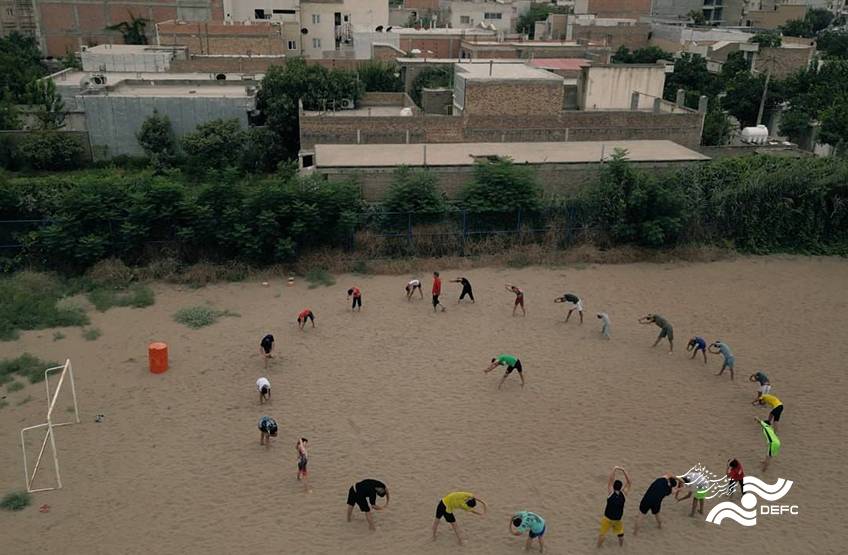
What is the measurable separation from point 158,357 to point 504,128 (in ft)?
57.6

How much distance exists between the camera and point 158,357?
52.6ft

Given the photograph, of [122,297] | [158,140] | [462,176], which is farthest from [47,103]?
[462,176]

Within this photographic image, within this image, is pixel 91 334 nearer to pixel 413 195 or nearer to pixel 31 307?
pixel 31 307

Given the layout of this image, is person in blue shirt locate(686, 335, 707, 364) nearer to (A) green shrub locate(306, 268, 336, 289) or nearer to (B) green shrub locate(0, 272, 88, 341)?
(A) green shrub locate(306, 268, 336, 289)

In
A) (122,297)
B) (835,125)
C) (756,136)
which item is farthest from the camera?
Answer: (835,125)

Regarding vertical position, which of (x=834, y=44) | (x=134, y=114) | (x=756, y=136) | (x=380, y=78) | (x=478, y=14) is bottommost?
(x=756, y=136)

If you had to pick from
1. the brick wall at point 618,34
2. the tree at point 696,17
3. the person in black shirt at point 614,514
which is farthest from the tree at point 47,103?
the tree at point 696,17

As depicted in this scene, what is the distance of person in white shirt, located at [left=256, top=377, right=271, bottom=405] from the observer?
14.7 m

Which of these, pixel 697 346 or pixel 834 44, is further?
pixel 834 44

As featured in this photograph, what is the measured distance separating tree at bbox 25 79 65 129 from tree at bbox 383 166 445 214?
657 inches

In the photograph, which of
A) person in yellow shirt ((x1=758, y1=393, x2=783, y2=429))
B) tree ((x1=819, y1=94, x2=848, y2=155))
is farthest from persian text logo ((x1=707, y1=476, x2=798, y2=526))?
tree ((x1=819, y1=94, x2=848, y2=155))

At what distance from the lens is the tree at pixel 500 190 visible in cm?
2308

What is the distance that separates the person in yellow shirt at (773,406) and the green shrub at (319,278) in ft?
39.8

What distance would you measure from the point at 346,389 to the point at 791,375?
1027 cm
